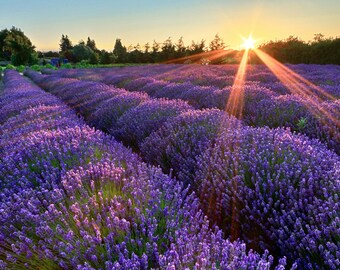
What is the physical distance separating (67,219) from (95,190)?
1.15 ft

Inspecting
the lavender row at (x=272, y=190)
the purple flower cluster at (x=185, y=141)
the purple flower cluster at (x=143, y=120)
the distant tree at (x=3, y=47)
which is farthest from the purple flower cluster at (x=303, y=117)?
the distant tree at (x=3, y=47)

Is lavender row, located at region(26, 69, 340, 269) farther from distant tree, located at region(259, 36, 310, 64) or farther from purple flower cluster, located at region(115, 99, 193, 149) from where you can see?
distant tree, located at region(259, 36, 310, 64)

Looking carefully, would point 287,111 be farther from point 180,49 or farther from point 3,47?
point 3,47

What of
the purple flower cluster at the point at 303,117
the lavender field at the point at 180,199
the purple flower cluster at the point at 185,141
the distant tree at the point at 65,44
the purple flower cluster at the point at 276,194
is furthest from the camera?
the distant tree at the point at 65,44

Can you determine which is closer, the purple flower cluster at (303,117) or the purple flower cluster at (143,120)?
the purple flower cluster at (303,117)

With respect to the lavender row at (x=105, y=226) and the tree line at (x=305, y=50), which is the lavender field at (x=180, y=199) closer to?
the lavender row at (x=105, y=226)

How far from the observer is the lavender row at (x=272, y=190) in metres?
1.82

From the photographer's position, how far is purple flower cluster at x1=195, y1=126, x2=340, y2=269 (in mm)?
1818

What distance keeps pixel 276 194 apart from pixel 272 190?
0.05 metres

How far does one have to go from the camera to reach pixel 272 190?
2230 mm

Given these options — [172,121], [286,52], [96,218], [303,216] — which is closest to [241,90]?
[172,121]

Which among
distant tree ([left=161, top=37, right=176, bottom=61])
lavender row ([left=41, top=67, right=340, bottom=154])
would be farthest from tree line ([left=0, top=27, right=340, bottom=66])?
lavender row ([left=41, top=67, right=340, bottom=154])

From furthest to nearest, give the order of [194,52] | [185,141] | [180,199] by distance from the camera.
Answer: [194,52] → [185,141] → [180,199]

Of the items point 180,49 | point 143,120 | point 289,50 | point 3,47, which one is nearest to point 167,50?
point 180,49
